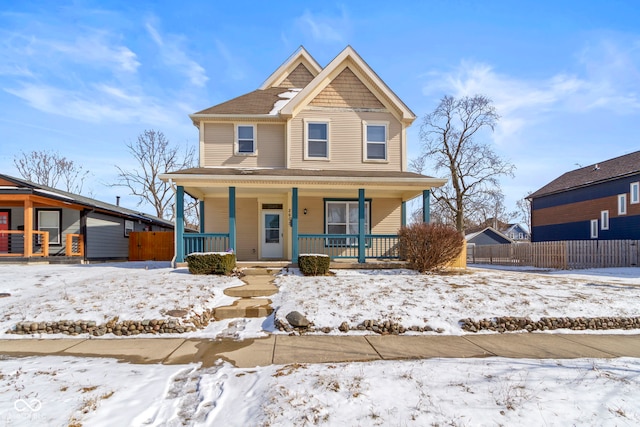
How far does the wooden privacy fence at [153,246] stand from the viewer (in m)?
19.3

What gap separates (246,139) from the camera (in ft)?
45.8

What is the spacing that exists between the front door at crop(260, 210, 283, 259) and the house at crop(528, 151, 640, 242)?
22090mm

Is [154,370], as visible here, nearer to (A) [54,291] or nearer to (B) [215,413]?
(B) [215,413]

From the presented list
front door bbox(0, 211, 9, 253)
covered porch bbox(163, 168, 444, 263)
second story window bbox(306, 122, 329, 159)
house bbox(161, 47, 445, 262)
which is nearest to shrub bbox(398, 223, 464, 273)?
covered porch bbox(163, 168, 444, 263)

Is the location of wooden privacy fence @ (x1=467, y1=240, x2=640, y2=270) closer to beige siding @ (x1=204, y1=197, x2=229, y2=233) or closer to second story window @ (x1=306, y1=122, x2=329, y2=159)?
second story window @ (x1=306, y1=122, x2=329, y2=159)

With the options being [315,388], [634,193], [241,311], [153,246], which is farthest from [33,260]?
[634,193]

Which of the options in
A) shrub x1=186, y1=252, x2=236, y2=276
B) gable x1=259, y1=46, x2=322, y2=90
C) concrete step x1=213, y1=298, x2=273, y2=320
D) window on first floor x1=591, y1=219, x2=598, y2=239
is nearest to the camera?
concrete step x1=213, y1=298, x2=273, y2=320

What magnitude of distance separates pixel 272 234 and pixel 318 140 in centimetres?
423

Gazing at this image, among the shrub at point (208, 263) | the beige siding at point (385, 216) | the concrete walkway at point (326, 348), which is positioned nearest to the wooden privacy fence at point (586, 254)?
the beige siding at point (385, 216)

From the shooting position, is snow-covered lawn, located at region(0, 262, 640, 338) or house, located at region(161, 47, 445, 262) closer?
snow-covered lawn, located at region(0, 262, 640, 338)

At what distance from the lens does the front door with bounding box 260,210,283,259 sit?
14.0 meters

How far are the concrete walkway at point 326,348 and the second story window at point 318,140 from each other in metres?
9.07

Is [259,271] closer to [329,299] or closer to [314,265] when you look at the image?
[314,265]

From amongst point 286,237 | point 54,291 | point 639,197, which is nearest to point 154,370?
point 54,291
